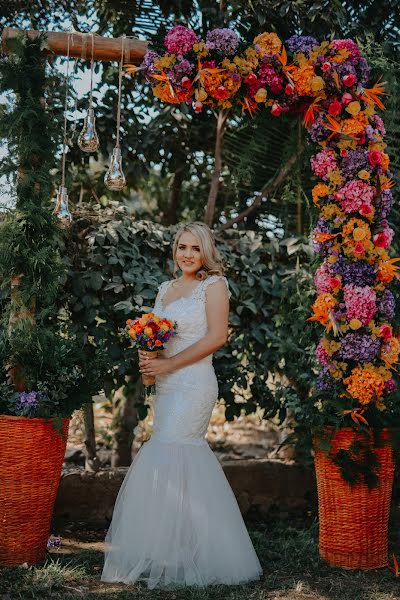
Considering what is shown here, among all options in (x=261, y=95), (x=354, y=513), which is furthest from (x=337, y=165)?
(x=354, y=513)

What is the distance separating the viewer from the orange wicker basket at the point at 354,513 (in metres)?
3.99

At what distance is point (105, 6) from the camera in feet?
18.9

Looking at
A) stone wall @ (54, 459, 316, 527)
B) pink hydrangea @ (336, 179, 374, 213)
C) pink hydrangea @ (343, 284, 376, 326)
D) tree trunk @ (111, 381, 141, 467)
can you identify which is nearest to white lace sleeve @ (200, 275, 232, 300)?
pink hydrangea @ (343, 284, 376, 326)

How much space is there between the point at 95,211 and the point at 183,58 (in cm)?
142

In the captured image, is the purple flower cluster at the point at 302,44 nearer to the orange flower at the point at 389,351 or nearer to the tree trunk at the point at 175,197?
the orange flower at the point at 389,351

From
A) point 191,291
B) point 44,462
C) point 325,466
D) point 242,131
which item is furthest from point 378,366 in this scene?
point 242,131

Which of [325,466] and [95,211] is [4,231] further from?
[325,466]

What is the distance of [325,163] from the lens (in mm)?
4188

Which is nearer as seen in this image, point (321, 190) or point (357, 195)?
point (357, 195)

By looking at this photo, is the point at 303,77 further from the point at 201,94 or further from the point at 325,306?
the point at 325,306

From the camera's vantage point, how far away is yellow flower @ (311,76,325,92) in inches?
161

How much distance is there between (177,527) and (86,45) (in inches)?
107

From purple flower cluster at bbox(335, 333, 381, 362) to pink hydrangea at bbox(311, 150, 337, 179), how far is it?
3.11 ft

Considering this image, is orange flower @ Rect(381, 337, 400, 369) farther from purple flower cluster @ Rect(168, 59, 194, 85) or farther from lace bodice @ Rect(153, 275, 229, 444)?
purple flower cluster @ Rect(168, 59, 194, 85)
